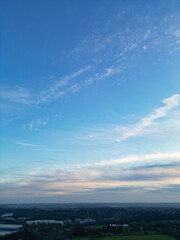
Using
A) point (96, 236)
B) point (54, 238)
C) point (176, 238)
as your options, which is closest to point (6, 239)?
point (54, 238)

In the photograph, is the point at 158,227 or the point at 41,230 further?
the point at 158,227

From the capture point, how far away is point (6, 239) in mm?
A: 27828

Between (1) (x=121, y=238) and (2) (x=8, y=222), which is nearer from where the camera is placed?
(1) (x=121, y=238)

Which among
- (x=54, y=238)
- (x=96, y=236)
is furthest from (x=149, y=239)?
(x=54, y=238)

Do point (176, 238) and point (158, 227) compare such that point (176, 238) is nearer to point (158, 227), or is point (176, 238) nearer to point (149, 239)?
point (149, 239)

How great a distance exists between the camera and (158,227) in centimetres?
4009

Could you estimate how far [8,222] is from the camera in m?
52.2

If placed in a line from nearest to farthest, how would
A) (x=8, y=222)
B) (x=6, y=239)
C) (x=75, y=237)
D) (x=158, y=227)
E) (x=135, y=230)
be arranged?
(x=6, y=239)
(x=75, y=237)
(x=135, y=230)
(x=158, y=227)
(x=8, y=222)

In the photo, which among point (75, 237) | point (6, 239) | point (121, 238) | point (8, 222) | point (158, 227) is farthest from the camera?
point (8, 222)

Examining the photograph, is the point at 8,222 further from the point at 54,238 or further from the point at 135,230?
the point at 135,230

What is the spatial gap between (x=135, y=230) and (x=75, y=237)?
34.0 feet

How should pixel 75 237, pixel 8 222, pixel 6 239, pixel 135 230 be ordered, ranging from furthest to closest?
pixel 8 222 → pixel 135 230 → pixel 75 237 → pixel 6 239

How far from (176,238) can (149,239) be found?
174 inches

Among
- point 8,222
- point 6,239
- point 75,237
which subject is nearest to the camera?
point 6,239
